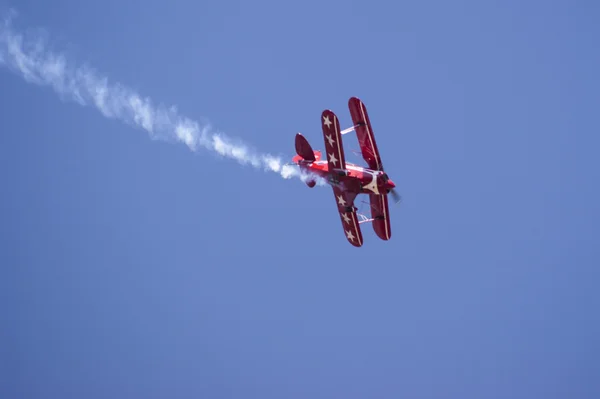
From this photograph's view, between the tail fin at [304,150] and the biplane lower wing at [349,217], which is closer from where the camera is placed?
the tail fin at [304,150]

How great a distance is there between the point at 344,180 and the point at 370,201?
2143mm

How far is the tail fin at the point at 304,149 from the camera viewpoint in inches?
1236

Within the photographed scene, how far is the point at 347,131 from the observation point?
30.1m

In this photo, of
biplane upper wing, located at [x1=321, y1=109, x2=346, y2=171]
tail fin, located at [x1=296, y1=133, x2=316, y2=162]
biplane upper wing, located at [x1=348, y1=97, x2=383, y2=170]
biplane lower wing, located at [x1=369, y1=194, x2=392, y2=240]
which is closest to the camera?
biplane upper wing, located at [x1=321, y1=109, x2=346, y2=171]

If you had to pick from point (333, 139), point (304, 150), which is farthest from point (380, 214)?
point (333, 139)

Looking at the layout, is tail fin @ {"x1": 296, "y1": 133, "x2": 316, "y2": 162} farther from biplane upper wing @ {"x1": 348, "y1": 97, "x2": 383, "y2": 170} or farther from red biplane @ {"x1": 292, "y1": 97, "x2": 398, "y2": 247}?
biplane upper wing @ {"x1": 348, "y1": 97, "x2": 383, "y2": 170}

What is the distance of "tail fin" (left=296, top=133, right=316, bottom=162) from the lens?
31406 millimetres

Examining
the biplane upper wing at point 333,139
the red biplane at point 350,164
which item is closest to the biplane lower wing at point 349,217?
the red biplane at point 350,164

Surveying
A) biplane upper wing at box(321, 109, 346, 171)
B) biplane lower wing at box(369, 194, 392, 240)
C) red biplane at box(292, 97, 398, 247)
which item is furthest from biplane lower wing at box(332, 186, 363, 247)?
biplane upper wing at box(321, 109, 346, 171)

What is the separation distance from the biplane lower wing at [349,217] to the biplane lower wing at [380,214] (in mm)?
797

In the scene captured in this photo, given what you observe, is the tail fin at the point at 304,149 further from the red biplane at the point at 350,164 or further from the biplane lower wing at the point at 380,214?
the biplane lower wing at the point at 380,214

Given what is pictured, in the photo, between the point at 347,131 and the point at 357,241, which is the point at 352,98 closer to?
the point at 347,131

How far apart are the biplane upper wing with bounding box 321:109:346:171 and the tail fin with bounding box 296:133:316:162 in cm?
142

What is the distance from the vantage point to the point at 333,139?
29.9 metres
